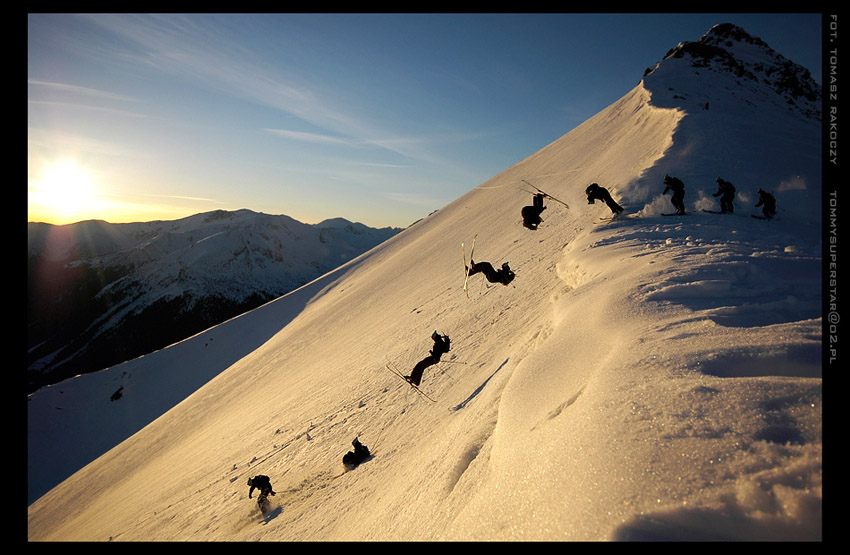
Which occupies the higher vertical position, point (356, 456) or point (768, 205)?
point (768, 205)

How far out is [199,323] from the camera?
75.6 meters

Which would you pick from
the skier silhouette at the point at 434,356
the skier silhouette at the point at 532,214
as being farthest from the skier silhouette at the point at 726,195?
the skier silhouette at the point at 434,356

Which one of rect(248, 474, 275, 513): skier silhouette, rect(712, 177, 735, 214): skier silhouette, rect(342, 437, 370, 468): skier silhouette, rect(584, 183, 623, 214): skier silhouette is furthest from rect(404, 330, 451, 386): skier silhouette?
rect(712, 177, 735, 214): skier silhouette

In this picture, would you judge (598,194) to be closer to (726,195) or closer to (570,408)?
(726,195)

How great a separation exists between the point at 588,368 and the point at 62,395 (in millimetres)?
41353

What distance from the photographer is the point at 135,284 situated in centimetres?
8281

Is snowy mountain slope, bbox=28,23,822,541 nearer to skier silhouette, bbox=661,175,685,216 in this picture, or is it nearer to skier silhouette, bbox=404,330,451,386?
skier silhouette, bbox=661,175,685,216

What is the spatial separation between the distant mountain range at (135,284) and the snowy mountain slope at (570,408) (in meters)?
76.4

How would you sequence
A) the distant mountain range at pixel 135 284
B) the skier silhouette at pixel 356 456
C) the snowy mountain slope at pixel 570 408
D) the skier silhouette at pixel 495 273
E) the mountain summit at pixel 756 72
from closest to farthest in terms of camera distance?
the snowy mountain slope at pixel 570 408 < the skier silhouette at pixel 356 456 < the skier silhouette at pixel 495 273 < the mountain summit at pixel 756 72 < the distant mountain range at pixel 135 284

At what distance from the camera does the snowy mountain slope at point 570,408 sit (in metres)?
1.66

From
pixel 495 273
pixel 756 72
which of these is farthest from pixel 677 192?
pixel 756 72

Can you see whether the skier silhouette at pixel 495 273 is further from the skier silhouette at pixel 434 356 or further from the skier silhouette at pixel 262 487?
the skier silhouette at pixel 262 487

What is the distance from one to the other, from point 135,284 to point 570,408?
356 feet

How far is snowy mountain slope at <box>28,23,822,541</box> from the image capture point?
1.66 meters
